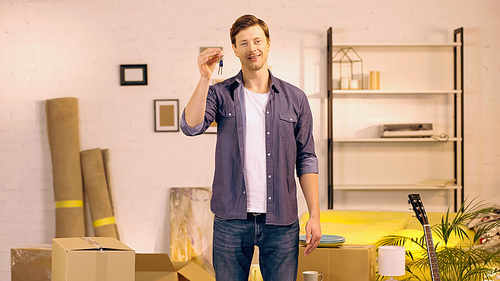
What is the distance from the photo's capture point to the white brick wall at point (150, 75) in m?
3.95

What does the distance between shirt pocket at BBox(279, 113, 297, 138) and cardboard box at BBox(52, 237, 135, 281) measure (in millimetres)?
833

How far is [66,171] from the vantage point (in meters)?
3.89

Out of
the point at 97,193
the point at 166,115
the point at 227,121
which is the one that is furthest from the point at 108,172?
the point at 227,121

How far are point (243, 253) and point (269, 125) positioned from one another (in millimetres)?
456

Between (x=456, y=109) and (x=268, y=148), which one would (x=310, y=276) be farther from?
(x=456, y=109)

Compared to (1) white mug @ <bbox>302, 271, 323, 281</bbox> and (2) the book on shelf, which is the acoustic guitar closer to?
(1) white mug @ <bbox>302, 271, 323, 281</bbox>

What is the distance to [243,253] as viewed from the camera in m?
1.55

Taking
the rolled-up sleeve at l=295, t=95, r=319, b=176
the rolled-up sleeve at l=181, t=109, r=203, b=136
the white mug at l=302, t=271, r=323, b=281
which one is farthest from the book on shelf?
the rolled-up sleeve at l=181, t=109, r=203, b=136

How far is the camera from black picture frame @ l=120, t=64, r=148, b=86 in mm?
3984

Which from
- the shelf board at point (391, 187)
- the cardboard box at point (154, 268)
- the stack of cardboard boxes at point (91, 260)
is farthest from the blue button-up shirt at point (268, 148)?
the shelf board at point (391, 187)

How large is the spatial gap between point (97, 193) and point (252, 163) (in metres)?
2.71

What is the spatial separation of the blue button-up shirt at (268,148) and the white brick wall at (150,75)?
7.59 feet

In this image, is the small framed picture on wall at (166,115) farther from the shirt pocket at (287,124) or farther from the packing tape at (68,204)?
the shirt pocket at (287,124)

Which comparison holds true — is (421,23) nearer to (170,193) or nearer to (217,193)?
(170,193)
